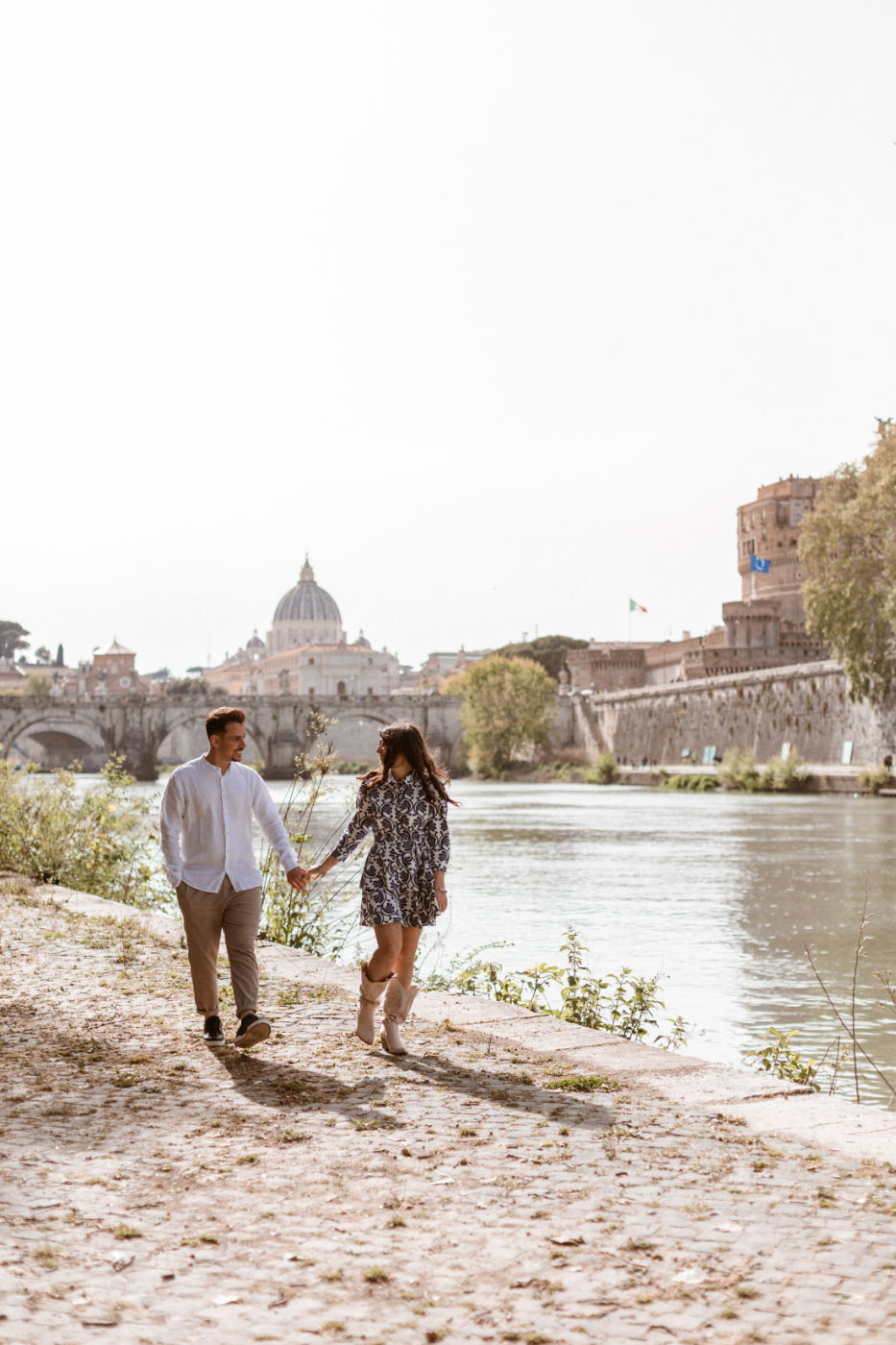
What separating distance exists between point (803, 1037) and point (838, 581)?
27941 millimetres

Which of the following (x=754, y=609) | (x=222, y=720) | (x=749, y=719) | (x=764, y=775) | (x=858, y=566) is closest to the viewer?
(x=222, y=720)

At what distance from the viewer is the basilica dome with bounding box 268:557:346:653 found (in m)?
184

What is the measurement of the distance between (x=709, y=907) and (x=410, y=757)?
1024 cm

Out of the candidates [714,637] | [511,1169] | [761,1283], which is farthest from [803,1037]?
[714,637]

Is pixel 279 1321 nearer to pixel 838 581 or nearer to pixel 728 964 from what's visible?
pixel 728 964

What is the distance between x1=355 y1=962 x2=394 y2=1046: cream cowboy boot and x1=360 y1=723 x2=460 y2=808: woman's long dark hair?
693mm

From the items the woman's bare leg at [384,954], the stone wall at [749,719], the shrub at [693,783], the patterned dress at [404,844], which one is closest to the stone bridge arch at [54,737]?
the shrub at [693,783]

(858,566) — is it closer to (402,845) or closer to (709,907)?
(709,907)

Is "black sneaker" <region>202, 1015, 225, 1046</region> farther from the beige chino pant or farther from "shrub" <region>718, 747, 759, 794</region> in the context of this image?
"shrub" <region>718, 747, 759, 794</region>

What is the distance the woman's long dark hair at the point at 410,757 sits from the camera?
5.64 metres

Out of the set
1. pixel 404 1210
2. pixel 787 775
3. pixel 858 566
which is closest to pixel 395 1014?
pixel 404 1210

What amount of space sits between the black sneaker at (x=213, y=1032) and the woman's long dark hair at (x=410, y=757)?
3.45ft

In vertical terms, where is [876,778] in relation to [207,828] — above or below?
below

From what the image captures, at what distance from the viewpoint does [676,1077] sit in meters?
4.94
